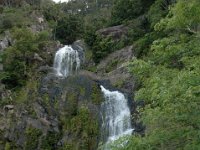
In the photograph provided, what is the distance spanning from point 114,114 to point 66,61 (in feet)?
37.8

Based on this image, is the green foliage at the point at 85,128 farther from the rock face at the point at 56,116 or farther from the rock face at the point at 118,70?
the rock face at the point at 118,70

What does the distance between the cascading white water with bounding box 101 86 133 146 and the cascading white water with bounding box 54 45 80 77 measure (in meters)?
8.45

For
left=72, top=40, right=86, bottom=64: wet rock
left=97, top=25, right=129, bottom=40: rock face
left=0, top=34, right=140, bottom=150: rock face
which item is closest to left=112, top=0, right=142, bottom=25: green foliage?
left=97, top=25, right=129, bottom=40: rock face

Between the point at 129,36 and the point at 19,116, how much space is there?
47.7 feet

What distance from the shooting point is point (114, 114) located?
105 feet

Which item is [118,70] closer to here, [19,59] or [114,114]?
[114,114]

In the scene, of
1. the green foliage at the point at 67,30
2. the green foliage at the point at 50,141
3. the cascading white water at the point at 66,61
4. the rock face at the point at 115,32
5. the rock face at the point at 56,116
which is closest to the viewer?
the rock face at the point at 56,116

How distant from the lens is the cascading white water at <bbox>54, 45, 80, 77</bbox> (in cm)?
4119

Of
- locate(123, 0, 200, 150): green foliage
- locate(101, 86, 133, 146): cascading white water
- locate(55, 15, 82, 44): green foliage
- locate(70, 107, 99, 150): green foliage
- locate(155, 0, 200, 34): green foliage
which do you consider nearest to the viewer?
locate(123, 0, 200, 150): green foliage

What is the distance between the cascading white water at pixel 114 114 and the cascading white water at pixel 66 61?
8.45 m

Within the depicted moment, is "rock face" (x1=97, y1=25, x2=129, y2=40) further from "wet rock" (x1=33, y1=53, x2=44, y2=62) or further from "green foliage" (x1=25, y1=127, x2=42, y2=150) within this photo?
"green foliage" (x1=25, y1=127, x2=42, y2=150)

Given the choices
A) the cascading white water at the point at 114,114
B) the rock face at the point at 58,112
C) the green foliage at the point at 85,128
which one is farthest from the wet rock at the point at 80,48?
the green foliage at the point at 85,128

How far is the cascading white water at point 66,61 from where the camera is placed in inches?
1622

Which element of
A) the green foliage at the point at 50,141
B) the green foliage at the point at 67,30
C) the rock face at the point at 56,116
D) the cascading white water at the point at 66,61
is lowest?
the green foliage at the point at 50,141
